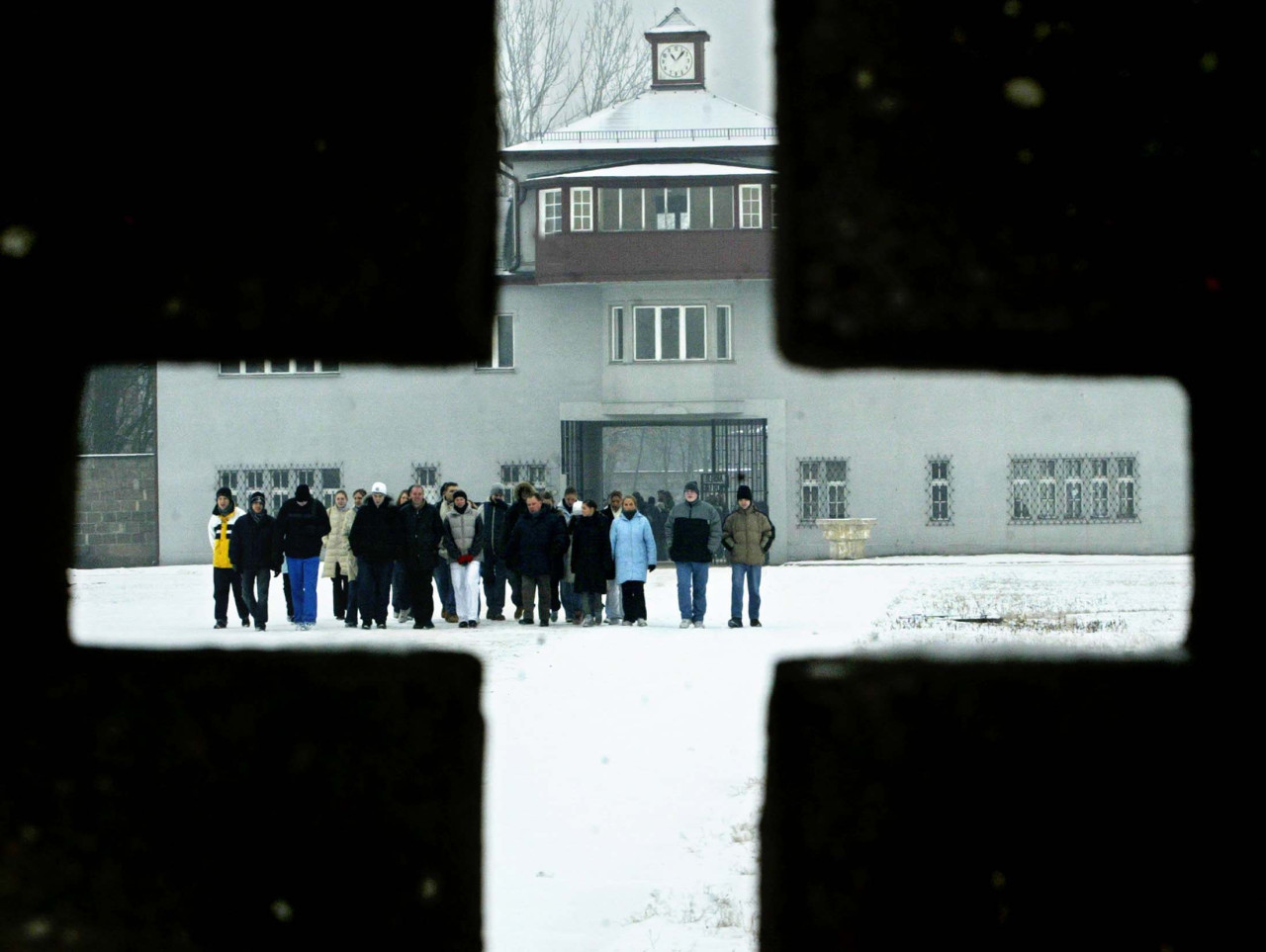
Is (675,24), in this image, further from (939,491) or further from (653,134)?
(939,491)

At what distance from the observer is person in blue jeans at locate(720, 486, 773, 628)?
47.9ft

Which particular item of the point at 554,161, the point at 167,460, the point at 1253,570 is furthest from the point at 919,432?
the point at 1253,570

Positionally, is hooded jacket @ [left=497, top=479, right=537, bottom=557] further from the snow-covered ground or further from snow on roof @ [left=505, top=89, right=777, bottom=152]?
snow on roof @ [left=505, top=89, right=777, bottom=152]

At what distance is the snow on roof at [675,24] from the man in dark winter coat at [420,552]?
2227 cm

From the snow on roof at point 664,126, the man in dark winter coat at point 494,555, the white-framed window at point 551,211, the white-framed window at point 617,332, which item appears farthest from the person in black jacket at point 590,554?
the snow on roof at point 664,126

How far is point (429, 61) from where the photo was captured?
1.25 meters

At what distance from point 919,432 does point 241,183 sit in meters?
29.2

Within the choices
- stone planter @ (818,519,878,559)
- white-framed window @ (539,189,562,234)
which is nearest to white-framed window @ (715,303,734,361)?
white-framed window @ (539,189,562,234)

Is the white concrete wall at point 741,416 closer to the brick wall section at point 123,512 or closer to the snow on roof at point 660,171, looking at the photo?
the brick wall section at point 123,512

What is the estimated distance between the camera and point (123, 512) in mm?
30500

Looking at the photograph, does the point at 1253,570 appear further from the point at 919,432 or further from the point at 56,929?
the point at 919,432

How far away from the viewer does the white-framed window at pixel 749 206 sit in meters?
29.9

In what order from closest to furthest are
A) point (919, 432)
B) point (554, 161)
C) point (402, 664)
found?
point (402, 664)
point (919, 432)
point (554, 161)

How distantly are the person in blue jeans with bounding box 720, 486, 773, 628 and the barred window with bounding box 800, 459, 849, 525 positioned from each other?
15.1m
